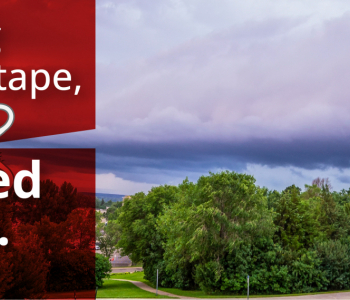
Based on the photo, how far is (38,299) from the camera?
21375mm

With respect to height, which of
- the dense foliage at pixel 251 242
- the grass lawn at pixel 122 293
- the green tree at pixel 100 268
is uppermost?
the dense foliage at pixel 251 242

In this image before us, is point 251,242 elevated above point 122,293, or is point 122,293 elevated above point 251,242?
point 251,242

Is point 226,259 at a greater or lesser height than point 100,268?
greater

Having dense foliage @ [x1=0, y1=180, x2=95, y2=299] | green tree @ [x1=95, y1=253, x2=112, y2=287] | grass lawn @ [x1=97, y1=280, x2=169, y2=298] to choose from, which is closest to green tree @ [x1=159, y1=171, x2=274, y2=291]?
grass lawn @ [x1=97, y1=280, x2=169, y2=298]

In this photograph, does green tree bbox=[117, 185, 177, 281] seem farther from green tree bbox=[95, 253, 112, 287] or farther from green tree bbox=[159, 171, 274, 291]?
green tree bbox=[159, 171, 274, 291]

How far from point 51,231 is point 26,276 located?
42.5 ft

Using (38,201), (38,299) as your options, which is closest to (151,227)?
(38,201)

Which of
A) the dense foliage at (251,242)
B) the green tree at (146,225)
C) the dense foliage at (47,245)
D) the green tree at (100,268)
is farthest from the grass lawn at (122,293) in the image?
the green tree at (146,225)

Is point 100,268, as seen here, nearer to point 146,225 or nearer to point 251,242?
point 146,225

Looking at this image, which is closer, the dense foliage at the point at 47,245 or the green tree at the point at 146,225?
the dense foliage at the point at 47,245

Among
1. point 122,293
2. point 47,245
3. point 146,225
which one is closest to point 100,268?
point 122,293

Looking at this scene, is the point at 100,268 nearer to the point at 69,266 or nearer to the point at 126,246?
the point at 69,266

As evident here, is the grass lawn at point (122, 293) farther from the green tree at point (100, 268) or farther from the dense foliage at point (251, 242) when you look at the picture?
the dense foliage at point (251, 242)

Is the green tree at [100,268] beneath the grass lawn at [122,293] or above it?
above
